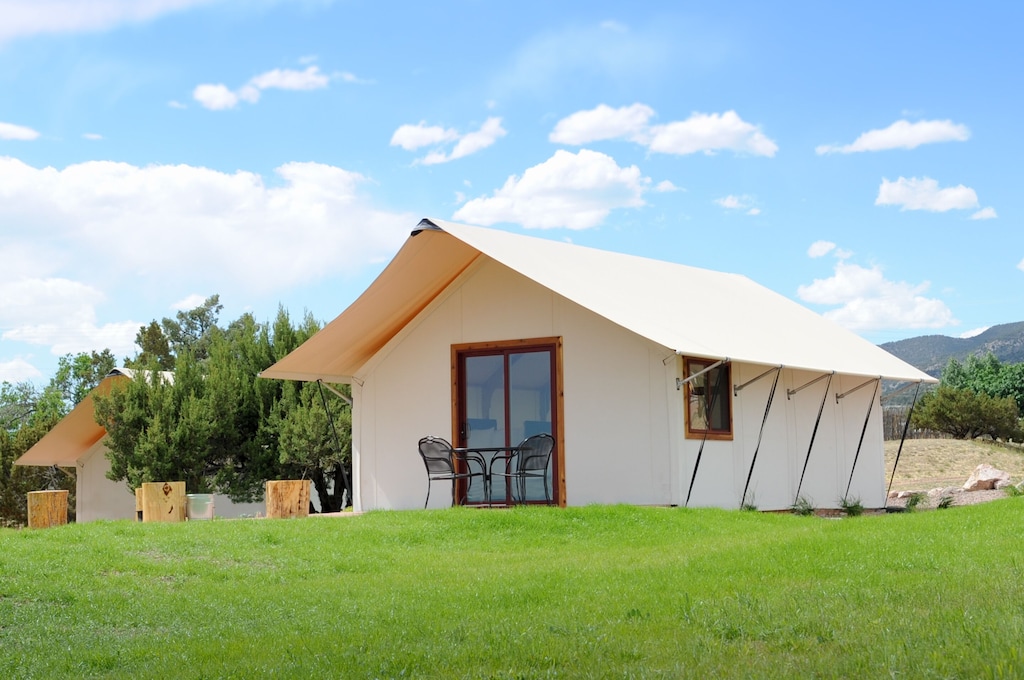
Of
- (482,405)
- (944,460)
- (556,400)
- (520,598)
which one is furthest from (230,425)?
(944,460)

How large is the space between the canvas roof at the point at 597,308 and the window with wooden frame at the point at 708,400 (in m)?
0.39

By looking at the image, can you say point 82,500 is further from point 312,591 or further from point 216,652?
point 216,652

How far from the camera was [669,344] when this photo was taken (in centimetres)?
1076

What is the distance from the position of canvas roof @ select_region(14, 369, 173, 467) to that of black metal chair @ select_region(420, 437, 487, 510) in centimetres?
897

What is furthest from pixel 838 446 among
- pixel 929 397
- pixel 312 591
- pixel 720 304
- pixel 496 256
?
pixel 929 397

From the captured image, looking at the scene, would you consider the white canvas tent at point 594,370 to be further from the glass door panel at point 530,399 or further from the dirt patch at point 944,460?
the dirt patch at point 944,460

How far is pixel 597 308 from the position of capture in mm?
11297

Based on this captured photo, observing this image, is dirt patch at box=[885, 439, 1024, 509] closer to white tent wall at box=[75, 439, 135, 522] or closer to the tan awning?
white tent wall at box=[75, 439, 135, 522]

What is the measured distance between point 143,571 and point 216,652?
3048 mm

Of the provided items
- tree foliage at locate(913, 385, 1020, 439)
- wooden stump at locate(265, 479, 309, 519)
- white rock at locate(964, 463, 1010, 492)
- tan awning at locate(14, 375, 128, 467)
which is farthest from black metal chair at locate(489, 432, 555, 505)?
tree foliage at locate(913, 385, 1020, 439)

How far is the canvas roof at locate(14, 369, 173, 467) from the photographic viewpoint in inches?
800

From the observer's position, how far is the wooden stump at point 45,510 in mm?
11031

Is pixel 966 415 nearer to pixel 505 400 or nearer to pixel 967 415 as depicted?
pixel 967 415

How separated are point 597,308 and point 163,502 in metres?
5.02
